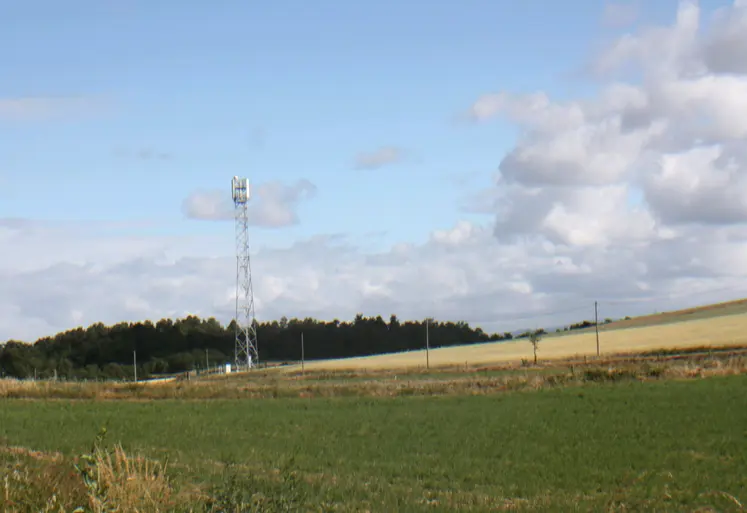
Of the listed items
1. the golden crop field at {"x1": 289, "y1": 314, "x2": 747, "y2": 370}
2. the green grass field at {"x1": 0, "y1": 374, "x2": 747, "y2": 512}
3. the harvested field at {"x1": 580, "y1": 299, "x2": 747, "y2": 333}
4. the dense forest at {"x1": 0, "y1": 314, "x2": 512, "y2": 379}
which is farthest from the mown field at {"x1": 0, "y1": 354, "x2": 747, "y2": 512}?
the dense forest at {"x1": 0, "y1": 314, "x2": 512, "y2": 379}

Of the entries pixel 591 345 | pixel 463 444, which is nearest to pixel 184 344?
pixel 591 345

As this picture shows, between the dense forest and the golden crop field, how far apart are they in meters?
35.3

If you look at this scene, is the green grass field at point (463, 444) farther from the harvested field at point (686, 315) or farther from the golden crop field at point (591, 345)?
the harvested field at point (686, 315)

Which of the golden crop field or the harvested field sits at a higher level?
the harvested field

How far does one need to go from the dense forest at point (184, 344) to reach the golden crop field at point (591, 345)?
1389 inches

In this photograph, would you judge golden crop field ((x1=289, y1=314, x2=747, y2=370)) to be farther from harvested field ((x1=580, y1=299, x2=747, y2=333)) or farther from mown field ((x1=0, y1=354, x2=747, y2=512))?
mown field ((x1=0, y1=354, x2=747, y2=512))

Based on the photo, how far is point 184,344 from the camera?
156 meters

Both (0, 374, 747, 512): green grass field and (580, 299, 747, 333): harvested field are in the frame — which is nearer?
(0, 374, 747, 512): green grass field

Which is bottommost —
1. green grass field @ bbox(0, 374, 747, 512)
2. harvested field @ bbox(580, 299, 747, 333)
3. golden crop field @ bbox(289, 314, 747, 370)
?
green grass field @ bbox(0, 374, 747, 512)

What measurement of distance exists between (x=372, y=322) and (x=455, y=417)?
Result: 5647 inches

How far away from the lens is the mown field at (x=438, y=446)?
17180mm

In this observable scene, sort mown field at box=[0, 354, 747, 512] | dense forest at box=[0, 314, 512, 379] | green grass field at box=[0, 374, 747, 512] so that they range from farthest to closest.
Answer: dense forest at box=[0, 314, 512, 379] → green grass field at box=[0, 374, 747, 512] → mown field at box=[0, 354, 747, 512]

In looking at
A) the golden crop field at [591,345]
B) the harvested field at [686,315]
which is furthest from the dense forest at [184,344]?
the harvested field at [686,315]

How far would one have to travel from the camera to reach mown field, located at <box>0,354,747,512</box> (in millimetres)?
17180
